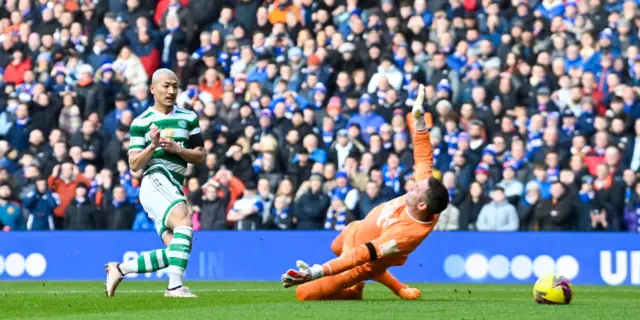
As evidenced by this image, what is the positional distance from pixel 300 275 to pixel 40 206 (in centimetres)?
1089

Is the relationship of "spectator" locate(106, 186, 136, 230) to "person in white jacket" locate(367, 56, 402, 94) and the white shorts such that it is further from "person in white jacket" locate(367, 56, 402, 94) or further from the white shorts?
the white shorts

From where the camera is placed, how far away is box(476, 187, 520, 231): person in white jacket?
19547 mm

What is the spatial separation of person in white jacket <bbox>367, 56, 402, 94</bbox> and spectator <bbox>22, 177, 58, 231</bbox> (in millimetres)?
5231

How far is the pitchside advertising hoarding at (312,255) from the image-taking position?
19.0 meters

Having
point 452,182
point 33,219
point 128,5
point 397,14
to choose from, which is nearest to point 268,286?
point 452,182

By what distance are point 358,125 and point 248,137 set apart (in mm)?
1805

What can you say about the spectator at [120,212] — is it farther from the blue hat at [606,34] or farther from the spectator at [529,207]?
the blue hat at [606,34]

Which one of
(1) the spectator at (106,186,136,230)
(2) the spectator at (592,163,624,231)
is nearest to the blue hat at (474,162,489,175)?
(2) the spectator at (592,163,624,231)

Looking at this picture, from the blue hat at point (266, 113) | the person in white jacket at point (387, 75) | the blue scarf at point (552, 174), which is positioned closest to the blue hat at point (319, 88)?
the person in white jacket at point (387, 75)

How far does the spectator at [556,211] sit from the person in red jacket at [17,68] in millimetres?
9779

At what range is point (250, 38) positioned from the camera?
23859 millimetres

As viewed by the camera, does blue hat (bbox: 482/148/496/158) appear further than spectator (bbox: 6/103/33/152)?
No

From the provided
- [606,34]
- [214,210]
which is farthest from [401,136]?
[606,34]

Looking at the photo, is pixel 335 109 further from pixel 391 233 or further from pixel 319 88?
pixel 391 233
